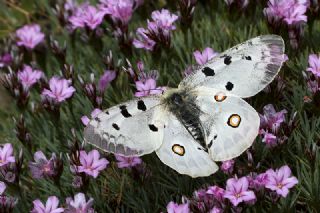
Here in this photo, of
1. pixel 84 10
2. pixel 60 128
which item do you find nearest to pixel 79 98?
pixel 60 128

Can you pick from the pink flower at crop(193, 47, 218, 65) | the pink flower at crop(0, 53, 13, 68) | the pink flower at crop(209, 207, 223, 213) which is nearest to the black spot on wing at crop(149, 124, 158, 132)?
the pink flower at crop(209, 207, 223, 213)

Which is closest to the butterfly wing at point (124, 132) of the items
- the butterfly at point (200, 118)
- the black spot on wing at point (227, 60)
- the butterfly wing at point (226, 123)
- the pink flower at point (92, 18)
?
the butterfly at point (200, 118)

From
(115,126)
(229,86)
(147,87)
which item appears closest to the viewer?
(115,126)

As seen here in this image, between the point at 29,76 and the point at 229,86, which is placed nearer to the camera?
the point at 229,86

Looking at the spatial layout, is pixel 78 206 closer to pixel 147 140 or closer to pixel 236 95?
pixel 147 140

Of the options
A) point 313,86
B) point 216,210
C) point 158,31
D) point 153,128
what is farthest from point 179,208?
point 158,31

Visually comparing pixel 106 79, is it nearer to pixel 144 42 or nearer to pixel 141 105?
pixel 144 42

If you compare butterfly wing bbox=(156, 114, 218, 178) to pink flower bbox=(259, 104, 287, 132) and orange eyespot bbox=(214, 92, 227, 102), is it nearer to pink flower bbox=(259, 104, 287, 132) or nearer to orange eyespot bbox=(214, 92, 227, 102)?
orange eyespot bbox=(214, 92, 227, 102)
